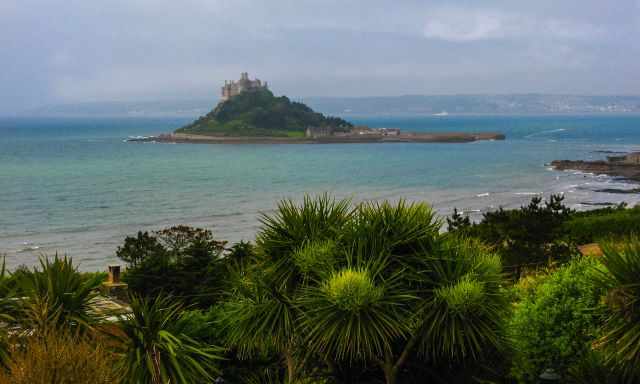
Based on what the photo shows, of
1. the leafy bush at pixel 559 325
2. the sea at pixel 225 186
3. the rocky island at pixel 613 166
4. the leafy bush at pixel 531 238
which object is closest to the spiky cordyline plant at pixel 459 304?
the leafy bush at pixel 559 325

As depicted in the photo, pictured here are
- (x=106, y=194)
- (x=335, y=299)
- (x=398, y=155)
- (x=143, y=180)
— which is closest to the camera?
(x=335, y=299)

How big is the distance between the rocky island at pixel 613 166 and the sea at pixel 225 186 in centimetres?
208

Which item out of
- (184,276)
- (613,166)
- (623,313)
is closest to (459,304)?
(623,313)

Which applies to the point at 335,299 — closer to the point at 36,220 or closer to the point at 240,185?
the point at 36,220

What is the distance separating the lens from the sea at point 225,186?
50.2 metres

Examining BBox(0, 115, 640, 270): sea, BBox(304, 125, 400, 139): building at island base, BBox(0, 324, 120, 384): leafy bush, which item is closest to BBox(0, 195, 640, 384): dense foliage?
BBox(0, 324, 120, 384): leafy bush

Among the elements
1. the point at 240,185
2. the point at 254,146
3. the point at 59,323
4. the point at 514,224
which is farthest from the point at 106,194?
the point at 254,146

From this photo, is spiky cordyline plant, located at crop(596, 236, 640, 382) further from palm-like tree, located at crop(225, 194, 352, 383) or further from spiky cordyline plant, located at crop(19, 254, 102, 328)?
spiky cordyline plant, located at crop(19, 254, 102, 328)

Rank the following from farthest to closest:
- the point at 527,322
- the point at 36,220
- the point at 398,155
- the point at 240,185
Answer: the point at 398,155 < the point at 240,185 < the point at 36,220 < the point at 527,322

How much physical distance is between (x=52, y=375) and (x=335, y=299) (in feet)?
11.2

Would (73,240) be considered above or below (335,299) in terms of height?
below

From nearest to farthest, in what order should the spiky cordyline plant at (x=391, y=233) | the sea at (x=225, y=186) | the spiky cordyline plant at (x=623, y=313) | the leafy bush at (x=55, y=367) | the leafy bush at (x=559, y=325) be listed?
the leafy bush at (x=55, y=367)
the spiky cordyline plant at (x=623, y=313)
the leafy bush at (x=559, y=325)
the spiky cordyline plant at (x=391, y=233)
the sea at (x=225, y=186)

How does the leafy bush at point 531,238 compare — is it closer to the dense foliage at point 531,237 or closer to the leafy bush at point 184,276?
the dense foliage at point 531,237

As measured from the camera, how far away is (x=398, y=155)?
428 feet
